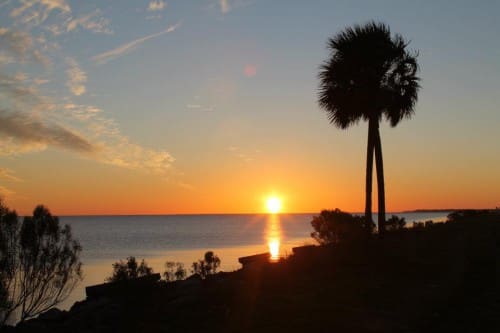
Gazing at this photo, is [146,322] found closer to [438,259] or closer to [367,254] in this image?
[367,254]

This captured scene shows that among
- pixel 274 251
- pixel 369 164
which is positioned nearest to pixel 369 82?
pixel 369 164

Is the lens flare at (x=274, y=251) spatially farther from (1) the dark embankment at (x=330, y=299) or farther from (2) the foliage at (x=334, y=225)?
A: (2) the foliage at (x=334, y=225)

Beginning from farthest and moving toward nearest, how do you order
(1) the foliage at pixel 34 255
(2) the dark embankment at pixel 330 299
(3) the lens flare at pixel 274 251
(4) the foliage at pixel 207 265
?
(4) the foliage at pixel 207 265
(1) the foliage at pixel 34 255
(3) the lens flare at pixel 274 251
(2) the dark embankment at pixel 330 299

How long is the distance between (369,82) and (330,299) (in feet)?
46.0

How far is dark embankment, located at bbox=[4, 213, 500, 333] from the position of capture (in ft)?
31.5

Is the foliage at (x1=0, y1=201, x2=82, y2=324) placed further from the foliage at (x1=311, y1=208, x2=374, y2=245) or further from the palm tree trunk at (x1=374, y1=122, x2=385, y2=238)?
the palm tree trunk at (x1=374, y1=122, x2=385, y2=238)

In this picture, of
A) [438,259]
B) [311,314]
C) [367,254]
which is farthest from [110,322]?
[438,259]

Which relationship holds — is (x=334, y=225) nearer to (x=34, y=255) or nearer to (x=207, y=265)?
(x=207, y=265)

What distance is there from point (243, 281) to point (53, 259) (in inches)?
676

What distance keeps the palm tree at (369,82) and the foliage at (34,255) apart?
53.4 feet

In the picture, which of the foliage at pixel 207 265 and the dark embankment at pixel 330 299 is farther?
the foliage at pixel 207 265

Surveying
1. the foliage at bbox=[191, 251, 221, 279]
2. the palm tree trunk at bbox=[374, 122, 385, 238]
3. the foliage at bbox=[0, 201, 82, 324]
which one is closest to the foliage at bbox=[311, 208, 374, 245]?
the foliage at bbox=[191, 251, 221, 279]

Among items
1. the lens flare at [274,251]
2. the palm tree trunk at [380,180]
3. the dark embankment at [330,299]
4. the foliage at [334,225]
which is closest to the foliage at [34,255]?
the dark embankment at [330,299]

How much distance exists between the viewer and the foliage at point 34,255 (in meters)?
25.3
